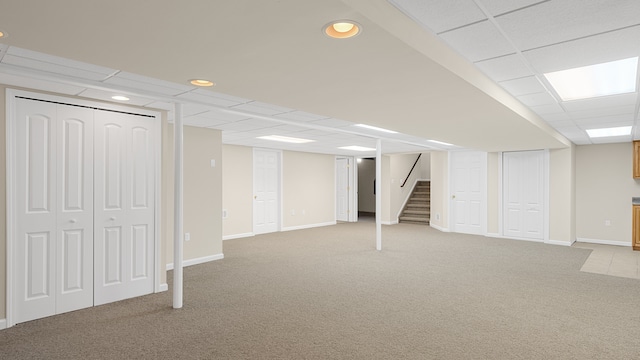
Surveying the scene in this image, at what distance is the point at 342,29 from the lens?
1826 mm

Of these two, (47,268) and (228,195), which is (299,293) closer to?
(47,268)

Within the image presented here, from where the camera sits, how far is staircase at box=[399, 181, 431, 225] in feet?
37.0

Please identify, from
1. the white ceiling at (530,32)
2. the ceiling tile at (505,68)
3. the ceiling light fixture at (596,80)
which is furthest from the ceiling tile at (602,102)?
the ceiling tile at (505,68)

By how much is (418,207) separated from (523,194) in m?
3.90

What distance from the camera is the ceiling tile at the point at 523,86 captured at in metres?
3.27

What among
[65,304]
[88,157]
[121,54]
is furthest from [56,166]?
[121,54]

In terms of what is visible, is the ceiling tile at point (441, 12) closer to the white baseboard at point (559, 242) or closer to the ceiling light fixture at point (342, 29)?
the ceiling light fixture at point (342, 29)

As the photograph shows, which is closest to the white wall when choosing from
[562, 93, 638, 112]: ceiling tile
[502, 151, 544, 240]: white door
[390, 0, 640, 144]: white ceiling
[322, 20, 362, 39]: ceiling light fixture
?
[502, 151, 544, 240]: white door

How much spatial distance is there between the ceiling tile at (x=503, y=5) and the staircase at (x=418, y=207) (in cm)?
956

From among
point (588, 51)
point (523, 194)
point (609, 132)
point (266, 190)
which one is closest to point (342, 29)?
point (588, 51)

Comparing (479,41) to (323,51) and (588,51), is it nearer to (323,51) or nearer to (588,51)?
(588,51)

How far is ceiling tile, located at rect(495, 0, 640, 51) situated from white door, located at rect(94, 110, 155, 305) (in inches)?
154

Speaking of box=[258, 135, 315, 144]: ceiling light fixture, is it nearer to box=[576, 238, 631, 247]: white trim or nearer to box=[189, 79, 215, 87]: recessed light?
box=[189, 79, 215, 87]: recessed light

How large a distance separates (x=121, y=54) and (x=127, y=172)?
2.28 m
